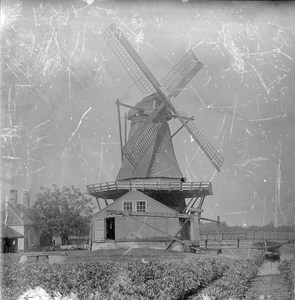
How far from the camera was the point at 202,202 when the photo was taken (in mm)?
23562

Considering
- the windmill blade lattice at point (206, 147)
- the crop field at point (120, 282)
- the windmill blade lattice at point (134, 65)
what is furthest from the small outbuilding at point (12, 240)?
the crop field at point (120, 282)

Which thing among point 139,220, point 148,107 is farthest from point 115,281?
point 148,107

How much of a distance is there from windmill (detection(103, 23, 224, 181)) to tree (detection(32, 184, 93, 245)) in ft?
8.53

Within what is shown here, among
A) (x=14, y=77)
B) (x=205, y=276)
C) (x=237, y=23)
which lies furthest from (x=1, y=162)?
(x=237, y=23)

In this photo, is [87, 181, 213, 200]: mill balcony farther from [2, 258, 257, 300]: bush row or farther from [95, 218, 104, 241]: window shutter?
[2, 258, 257, 300]: bush row

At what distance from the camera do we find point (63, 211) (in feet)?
78.5

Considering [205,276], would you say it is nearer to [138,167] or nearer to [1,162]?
[1,162]

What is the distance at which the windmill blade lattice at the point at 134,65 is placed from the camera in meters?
20.7

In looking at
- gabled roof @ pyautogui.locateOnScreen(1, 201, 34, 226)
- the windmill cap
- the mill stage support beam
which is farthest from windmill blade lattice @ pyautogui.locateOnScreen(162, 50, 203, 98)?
gabled roof @ pyautogui.locateOnScreen(1, 201, 34, 226)

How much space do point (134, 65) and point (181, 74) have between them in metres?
2.69

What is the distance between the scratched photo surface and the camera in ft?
47.1

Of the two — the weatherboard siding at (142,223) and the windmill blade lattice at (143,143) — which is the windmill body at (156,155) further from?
the weatherboard siding at (142,223)

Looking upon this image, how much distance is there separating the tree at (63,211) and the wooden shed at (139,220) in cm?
144

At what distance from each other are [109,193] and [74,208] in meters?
1.97
